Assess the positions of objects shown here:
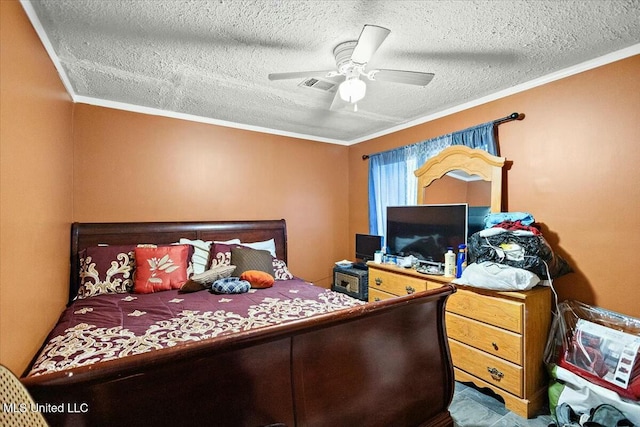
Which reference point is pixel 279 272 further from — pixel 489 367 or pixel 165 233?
pixel 489 367

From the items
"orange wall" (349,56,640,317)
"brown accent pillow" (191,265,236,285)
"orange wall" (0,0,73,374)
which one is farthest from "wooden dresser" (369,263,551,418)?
"orange wall" (0,0,73,374)

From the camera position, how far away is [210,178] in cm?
347

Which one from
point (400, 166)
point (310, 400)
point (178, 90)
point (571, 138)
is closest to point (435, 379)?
point (310, 400)

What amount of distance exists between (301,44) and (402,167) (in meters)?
2.06

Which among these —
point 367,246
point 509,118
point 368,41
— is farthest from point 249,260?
point 509,118

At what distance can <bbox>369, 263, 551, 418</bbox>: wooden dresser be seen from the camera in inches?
79.1

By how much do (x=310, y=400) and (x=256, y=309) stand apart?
0.97 m

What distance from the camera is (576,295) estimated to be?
221 cm

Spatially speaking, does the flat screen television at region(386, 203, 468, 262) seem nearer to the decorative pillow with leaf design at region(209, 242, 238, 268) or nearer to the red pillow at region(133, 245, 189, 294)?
the decorative pillow with leaf design at region(209, 242, 238, 268)

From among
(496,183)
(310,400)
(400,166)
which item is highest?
(400,166)

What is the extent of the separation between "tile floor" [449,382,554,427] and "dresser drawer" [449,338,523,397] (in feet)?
0.48

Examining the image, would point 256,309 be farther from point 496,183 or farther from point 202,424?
point 496,183
